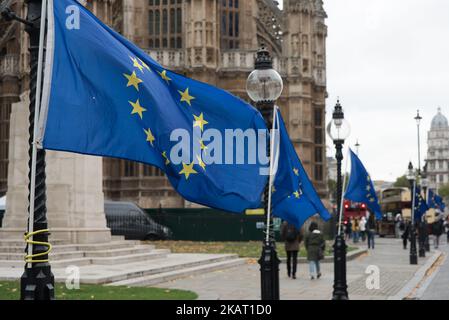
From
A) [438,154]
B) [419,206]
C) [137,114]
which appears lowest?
[419,206]

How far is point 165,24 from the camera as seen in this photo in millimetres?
48156

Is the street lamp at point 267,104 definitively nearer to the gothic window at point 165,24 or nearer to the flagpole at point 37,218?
the flagpole at point 37,218

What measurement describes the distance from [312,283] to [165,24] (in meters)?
33.6

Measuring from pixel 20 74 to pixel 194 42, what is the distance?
11.1 m

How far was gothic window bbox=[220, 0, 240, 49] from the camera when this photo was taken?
162 ft

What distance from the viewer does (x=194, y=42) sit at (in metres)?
44.8

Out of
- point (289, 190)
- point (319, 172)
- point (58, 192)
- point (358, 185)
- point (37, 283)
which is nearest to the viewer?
point (37, 283)

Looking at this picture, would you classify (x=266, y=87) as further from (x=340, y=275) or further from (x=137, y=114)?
(x=340, y=275)

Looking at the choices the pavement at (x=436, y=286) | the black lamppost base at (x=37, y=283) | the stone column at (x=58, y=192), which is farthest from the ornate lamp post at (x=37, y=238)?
the stone column at (x=58, y=192)

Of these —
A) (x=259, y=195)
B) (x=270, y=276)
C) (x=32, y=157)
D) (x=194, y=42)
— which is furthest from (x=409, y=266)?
(x=194, y=42)

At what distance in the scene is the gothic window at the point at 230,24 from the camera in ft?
162

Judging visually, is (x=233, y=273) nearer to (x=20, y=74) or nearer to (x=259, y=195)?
(x=259, y=195)

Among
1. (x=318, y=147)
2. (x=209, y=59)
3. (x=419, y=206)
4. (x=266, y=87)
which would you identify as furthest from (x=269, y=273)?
(x=318, y=147)

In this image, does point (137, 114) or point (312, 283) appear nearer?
point (137, 114)
